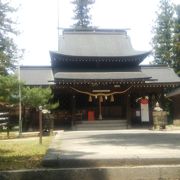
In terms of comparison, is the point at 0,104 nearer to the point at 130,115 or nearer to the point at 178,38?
the point at 130,115

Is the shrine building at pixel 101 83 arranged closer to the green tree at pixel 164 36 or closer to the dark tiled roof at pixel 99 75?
the dark tiled roof at pixel 99 75

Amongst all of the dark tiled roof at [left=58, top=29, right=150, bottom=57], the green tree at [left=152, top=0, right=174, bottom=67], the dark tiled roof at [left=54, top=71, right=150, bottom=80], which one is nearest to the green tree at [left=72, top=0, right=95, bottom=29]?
the green tree at [left=152, top=0, right=174, bottom=67]

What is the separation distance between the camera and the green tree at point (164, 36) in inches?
1823

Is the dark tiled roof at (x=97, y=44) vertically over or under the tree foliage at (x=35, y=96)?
over

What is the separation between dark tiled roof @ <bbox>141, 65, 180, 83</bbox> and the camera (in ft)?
91.1

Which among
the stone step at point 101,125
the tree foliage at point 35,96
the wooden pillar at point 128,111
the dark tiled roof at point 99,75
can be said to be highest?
the dark tiled roof at point 99,75

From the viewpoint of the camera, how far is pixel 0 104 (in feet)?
78.6

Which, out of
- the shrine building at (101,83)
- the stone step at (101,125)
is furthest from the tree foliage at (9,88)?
the stone step at (101,125)

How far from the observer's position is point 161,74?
29.6m

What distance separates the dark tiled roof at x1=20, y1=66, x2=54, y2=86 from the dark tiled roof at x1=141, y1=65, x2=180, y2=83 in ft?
25.9

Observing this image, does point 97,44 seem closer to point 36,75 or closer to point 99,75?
point 99,75

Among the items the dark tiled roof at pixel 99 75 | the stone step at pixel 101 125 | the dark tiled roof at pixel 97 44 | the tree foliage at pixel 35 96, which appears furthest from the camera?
the dark tiled roof at pixel 97 44

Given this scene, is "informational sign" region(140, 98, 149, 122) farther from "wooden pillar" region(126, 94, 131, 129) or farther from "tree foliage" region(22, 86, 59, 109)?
"tree foliage" region(22, 86, 59, 109)

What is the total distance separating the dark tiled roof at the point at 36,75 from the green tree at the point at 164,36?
66.9 feet
